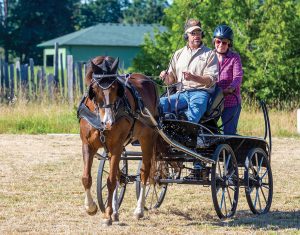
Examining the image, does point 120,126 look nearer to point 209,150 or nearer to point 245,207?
point 209,150

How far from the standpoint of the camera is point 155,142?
30.2 ft

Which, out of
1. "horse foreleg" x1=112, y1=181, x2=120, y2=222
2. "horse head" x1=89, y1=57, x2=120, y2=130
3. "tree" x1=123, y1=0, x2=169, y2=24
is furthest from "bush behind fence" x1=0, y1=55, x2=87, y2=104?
"tree" x1=123, y1=0, x2=169, y2=24

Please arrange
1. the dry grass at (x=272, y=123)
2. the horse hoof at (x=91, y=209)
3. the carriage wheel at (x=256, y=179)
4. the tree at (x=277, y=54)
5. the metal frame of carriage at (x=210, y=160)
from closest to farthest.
A: 1. the horse hoof at (x=91, y=209)
2. the metal frame of carriage at (x=210, y=160)
3. the carriage wheel at (x=256, y=179)
4. the dry grass at (x=272, y=123)
5. the tree at (x=277, y=54)

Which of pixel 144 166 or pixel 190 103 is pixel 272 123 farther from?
pixel 144 166

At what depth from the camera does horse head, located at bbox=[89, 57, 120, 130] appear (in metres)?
8.09

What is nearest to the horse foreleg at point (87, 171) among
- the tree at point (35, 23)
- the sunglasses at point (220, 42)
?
the sunglasses at point (220, 42)

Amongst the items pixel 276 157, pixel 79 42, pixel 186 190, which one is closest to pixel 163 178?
pixel 186 190

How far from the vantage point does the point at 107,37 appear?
55375mm

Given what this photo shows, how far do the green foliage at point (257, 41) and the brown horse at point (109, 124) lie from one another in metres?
14.3

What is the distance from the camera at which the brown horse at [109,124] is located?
8.16 metres

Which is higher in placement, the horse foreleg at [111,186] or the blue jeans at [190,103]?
the blue jeans at [190,103]

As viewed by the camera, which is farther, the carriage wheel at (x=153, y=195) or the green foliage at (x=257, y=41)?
the green foliage at (x=257, y=41)

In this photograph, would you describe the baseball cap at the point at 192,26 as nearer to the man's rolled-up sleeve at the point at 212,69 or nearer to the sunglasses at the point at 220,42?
the man's rolled-up sleeve at the point at 212,69

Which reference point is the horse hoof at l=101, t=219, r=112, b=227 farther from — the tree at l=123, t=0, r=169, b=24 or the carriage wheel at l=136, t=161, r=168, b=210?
the tree at l=123, t=0, r=169, b=24
